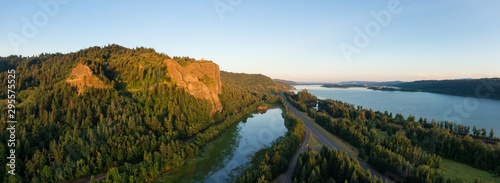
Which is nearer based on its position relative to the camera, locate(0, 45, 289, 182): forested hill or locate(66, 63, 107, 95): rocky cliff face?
locate(0, 45, 289, 182): forested hill

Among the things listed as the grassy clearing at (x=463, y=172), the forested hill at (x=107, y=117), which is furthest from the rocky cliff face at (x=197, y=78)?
the grassy clearing at (x=463, y=172)

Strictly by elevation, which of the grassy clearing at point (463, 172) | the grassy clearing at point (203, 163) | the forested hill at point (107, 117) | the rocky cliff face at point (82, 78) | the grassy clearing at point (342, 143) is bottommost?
the grassy clearing at point (203, 163)

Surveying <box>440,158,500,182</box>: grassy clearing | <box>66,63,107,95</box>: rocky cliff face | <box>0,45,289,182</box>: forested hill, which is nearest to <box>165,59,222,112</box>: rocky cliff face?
<box>0,45,289,182</box>: forested hill

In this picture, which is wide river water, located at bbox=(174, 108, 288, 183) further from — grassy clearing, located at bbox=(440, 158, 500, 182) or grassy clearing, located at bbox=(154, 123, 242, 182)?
grassy clearing, located at bbox=(440, 158, 500, 182)

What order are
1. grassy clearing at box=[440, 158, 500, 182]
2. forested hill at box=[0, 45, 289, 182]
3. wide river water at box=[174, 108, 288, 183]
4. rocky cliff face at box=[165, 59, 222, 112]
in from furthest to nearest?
rocky cliff face at box=[165, 59, 222, 112] < wide river water at box=[174, 108, 288, 183] < grassy clearing at box=[440, 158, 500, 182] < forested hill at box=[0, 45, 289, 182]

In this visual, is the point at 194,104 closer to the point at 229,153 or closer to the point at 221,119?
the point at 221,119

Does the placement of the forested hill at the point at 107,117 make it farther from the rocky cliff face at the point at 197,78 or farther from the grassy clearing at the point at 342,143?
the grassy clearing at the point at 342,143
